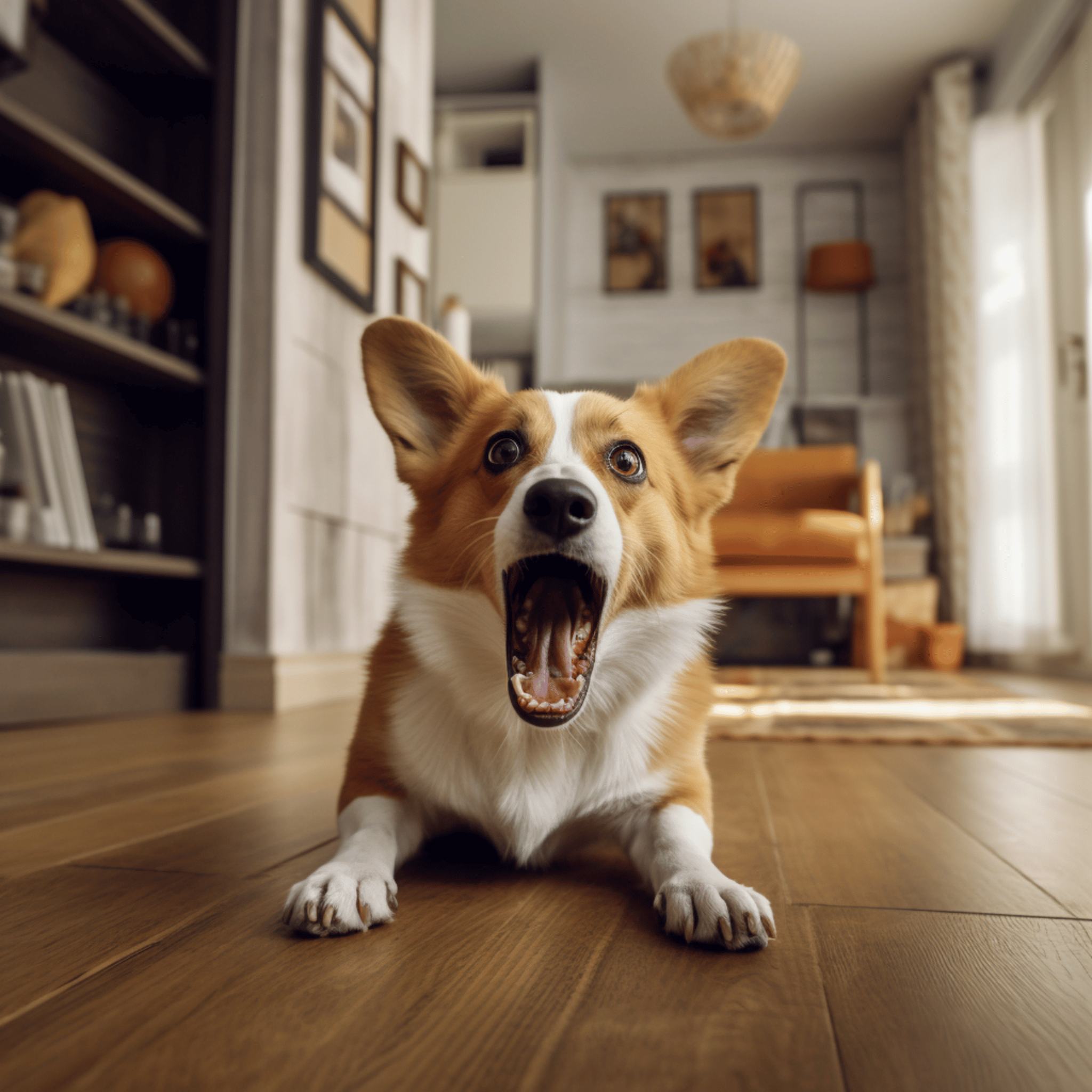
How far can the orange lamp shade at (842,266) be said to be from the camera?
6.35 m

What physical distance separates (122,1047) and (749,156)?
24.0 ft

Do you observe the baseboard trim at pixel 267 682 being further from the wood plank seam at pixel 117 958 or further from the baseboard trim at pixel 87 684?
the wood plank seam at pixel 117 958

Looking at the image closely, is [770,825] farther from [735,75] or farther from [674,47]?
[674,47]

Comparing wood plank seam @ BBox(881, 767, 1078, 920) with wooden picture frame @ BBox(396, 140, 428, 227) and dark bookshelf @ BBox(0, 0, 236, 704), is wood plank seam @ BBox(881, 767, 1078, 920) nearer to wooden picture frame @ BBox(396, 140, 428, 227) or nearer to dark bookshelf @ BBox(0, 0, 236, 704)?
dark bookshelf @ BBox(0, 0, 236, 704)

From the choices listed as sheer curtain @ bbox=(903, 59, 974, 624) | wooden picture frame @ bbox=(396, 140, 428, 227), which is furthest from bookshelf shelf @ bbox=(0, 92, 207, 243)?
sheer curtain @ bbox=(903, 59, 974, 624)

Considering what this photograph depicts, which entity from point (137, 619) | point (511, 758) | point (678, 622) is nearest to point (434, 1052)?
point (511, 758)

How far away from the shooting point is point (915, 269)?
6.04 meters

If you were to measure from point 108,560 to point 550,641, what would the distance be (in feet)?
5.42

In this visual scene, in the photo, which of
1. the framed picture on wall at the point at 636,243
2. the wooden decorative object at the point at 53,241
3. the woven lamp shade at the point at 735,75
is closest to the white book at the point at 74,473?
the wooden decorative object at the point at 53,241

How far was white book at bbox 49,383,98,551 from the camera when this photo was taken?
213 centimetres

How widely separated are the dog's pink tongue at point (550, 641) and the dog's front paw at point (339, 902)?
208 mm

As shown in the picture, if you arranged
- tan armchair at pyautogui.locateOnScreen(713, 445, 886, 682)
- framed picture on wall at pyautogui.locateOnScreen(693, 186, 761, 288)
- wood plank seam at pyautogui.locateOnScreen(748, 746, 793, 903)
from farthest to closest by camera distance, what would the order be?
framed picture on wall at pyautogui.locateOnScreen(693, 186, 761, 288)
tan armchair at pyautogui.locateOnScreen(713, 445, 886, 682)
wood plank seam at pyautogui.locateOnScreen(748, 746, 793, 903)

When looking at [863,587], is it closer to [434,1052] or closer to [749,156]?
[434,1052]

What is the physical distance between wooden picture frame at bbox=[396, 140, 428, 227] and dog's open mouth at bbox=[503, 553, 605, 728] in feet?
9.62
